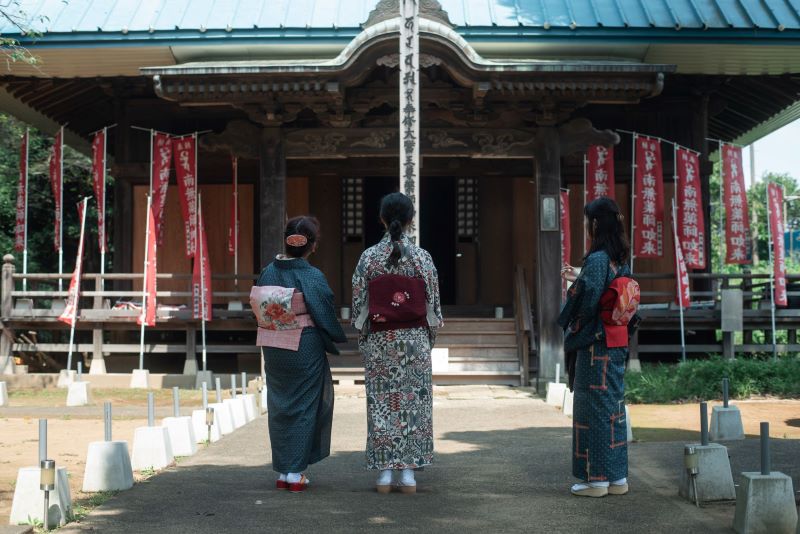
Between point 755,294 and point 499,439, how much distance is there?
931cm

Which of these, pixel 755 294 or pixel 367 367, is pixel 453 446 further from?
pixel 755 294

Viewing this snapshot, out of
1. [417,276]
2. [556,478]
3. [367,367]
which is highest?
[417,276]

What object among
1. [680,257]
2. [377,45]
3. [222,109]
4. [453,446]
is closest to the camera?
[453,446]

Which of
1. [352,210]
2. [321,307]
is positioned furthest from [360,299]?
[352,210]

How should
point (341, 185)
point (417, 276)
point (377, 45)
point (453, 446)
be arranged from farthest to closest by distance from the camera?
point (341, 185) < point (377, 45) < point (453, 446) < point (417, 276)

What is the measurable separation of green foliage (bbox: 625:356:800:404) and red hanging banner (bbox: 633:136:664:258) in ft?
8.91

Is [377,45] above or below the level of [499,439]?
above

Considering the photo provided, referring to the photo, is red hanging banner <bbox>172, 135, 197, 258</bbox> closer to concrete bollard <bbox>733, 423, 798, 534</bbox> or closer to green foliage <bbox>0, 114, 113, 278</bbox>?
green foliage <bbox>0, 114, 113, 278</bbox>

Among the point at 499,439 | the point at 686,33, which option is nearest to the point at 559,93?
the point at 686,33

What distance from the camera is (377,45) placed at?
1223cm

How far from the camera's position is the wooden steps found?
13625 millimetres

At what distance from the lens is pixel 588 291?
5.94 meters

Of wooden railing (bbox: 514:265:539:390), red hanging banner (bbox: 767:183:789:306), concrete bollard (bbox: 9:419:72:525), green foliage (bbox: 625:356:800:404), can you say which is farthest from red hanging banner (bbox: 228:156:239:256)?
concrete bollard (bbox: 9:419:72:525)

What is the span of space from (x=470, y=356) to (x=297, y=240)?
7908 millimetres
